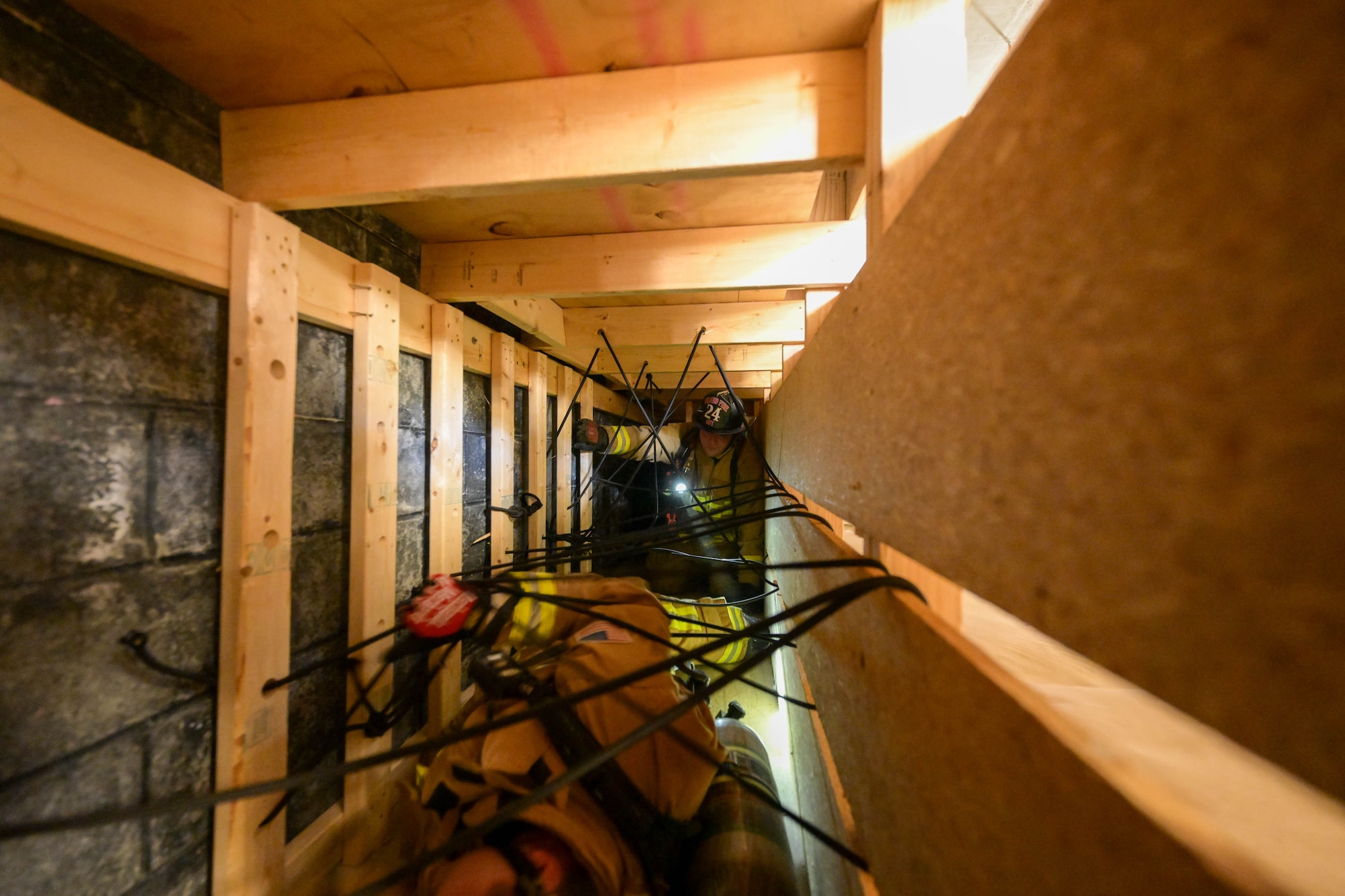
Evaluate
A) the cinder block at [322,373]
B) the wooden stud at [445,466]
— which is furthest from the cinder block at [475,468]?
the cinder block at [322,373]

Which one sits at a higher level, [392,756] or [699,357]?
[699,357]

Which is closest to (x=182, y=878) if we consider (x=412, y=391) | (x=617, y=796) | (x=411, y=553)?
(x=411, y=553)

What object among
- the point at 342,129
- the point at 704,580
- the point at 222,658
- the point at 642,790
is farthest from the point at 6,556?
the point at 704,580

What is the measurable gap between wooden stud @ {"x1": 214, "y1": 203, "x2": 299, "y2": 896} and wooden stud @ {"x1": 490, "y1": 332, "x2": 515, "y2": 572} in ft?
2.99

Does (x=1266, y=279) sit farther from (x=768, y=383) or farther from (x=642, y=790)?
(x=768, y=383)

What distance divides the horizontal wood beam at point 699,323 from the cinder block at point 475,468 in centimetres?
77

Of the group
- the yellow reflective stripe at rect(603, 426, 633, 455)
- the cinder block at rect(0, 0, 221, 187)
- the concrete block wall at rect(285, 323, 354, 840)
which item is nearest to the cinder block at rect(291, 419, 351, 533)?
the concrete block wall at rect(285, 323, 354, 840)

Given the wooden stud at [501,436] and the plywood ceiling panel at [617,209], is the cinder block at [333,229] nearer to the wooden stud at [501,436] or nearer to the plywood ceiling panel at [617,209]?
the plywood ceiling panel at [617,209]

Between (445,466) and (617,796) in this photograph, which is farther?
(445,466)

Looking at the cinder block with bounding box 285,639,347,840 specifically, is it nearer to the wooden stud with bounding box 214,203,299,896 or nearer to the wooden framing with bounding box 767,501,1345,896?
the wooden stud with bounding box 214,203,299,896

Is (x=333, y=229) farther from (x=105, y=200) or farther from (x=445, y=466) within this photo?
(x=445, y=466)

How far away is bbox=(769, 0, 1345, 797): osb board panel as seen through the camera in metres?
0.14

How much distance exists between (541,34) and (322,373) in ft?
3.29

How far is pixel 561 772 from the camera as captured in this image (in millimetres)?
908
